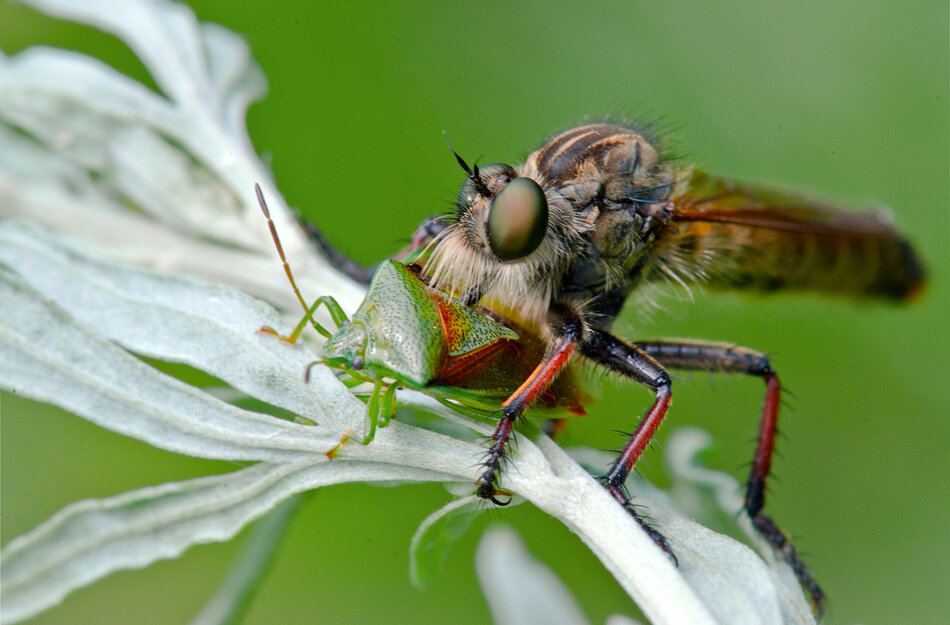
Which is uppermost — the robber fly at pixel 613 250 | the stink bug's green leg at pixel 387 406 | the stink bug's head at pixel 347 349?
the robber fly at pixel 613 250

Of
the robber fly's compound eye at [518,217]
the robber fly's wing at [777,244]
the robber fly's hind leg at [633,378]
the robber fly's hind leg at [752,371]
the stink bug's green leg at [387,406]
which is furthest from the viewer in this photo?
the robber fly's wing at [777,244]

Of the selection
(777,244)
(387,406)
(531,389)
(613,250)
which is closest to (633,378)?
(613,250)

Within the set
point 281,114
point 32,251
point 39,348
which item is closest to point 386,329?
point 39,348

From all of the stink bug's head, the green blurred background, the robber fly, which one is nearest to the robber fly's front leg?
the robber fly

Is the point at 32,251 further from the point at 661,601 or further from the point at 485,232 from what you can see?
the point at 661,601

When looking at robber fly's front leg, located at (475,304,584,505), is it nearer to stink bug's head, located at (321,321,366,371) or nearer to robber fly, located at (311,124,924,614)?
robber fly, located at (311,124,924,614)

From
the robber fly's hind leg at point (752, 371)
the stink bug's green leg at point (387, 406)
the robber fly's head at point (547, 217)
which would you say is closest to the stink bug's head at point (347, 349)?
the stink bug's green leg at point (387, 406)

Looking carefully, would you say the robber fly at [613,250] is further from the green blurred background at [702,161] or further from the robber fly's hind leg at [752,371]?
the green blurred background at [702,161]
